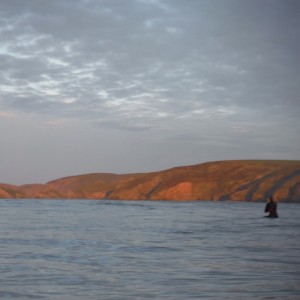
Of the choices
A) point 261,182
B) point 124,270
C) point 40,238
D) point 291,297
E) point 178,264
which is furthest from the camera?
point 261,182

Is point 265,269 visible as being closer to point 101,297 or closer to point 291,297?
point 291,297

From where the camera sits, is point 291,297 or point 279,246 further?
point 279,246

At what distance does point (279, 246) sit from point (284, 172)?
170 metres

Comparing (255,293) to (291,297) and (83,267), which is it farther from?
(83,267)

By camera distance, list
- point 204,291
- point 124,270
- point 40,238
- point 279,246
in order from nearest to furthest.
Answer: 1. point 204,291
2. point 124,270
3. point 279,246
4. point 40,238

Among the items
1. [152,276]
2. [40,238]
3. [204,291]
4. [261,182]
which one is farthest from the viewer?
[261,182]

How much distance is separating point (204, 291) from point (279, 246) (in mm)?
13622

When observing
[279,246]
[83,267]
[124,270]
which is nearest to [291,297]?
[124,270]

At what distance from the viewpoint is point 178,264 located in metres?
18.9

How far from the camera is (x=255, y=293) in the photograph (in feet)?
44.1

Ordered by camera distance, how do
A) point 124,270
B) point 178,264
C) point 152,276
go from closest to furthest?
point 152,276 < point 124,270 < point 178,264

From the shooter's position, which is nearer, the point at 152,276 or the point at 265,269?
the point at 152,276

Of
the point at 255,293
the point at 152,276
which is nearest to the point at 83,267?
the point at 152,276

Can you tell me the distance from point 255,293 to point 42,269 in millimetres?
6899
